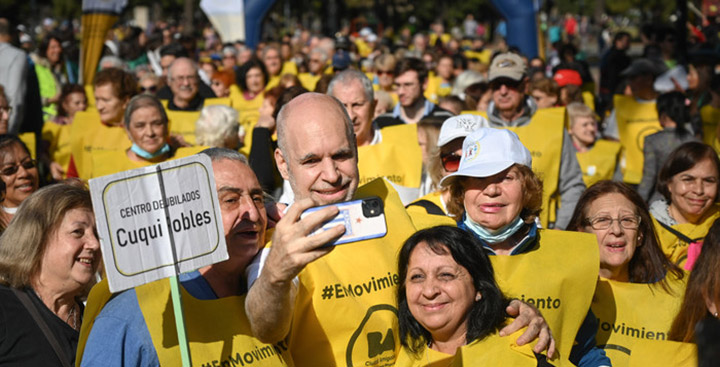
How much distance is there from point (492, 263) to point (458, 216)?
477 millimetres

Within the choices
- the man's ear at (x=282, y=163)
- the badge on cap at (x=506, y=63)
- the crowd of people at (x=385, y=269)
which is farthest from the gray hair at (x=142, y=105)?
the man's ear at (x=282, y=163)

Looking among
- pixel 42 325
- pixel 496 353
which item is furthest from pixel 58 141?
pixel 496 353

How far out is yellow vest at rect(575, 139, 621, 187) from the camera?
8094 millimetres

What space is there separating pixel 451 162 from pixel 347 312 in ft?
6.11

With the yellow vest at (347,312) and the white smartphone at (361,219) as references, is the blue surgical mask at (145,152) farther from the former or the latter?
the white smartphone at (361,219)

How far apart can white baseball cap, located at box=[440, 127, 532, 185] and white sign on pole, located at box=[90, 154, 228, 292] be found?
132cm

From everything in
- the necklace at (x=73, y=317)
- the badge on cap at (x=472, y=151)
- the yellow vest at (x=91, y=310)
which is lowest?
the necklace at (x=73, y=317)

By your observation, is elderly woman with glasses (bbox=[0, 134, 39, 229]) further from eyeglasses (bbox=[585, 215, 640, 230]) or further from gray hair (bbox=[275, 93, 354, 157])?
eyeglasses (bbox=[585, 215, 640, 230])

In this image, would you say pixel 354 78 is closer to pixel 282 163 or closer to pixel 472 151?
pixel 472 151

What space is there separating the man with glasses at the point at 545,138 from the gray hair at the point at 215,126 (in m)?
2.14

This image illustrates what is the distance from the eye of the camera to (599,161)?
26.8 feet

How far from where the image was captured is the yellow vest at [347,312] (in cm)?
335

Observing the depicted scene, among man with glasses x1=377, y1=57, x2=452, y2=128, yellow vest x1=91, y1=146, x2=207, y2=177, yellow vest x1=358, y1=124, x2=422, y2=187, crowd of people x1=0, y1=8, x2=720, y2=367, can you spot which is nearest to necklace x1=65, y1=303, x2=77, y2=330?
crowd of people x1=0, y1=8, x2=720, y2=367

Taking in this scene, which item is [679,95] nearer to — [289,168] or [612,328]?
[612,328]
